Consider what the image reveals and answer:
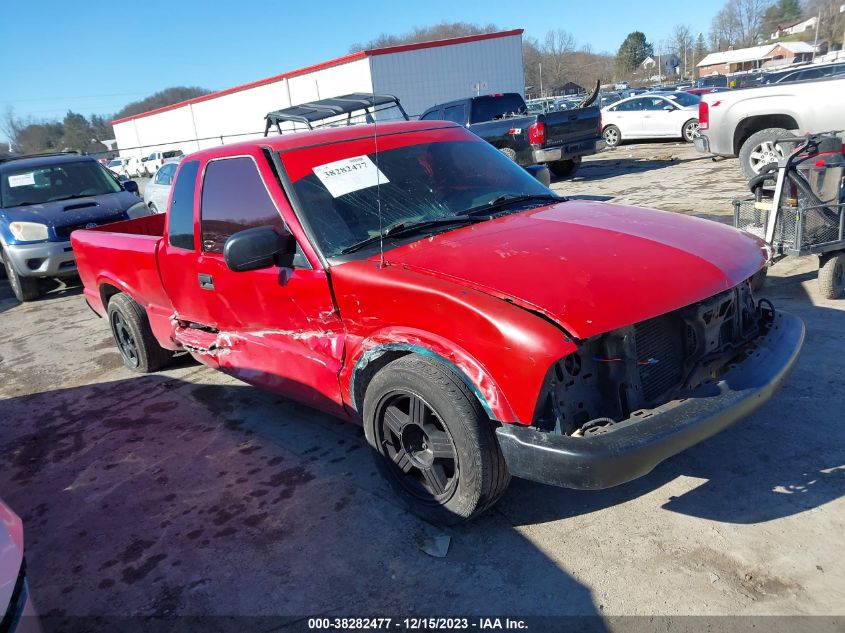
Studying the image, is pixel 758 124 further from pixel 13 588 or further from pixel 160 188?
pixel 13 588

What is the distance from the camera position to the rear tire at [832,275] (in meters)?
5.24

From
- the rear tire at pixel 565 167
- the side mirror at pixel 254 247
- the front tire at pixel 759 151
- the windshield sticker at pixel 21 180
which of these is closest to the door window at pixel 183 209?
the side mirror at pixel 254 247

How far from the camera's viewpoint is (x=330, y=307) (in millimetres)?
3262

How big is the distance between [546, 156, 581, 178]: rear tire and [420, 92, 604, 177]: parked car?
0.87 m

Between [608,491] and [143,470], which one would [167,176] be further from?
[608,491]

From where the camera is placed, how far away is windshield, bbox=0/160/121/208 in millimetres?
9258

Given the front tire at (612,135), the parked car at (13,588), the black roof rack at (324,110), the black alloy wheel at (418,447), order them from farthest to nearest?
the front tire at (612,135) → the black roof rack at (324,110) → the black alloy wheel at (418,447) → the parked car at (13,588)

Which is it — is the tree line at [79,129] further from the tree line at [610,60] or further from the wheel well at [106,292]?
the wheel well at [106,292]

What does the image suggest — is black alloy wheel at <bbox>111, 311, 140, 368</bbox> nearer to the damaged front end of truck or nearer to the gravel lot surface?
the gravel lot surface

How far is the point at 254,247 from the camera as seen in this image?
10.6 ft

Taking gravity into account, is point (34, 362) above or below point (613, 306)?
below

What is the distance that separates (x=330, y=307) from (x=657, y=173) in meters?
12.2

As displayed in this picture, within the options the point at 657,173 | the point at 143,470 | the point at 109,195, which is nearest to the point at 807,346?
the point at 143,470

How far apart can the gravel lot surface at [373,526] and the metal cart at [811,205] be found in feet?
2.45
